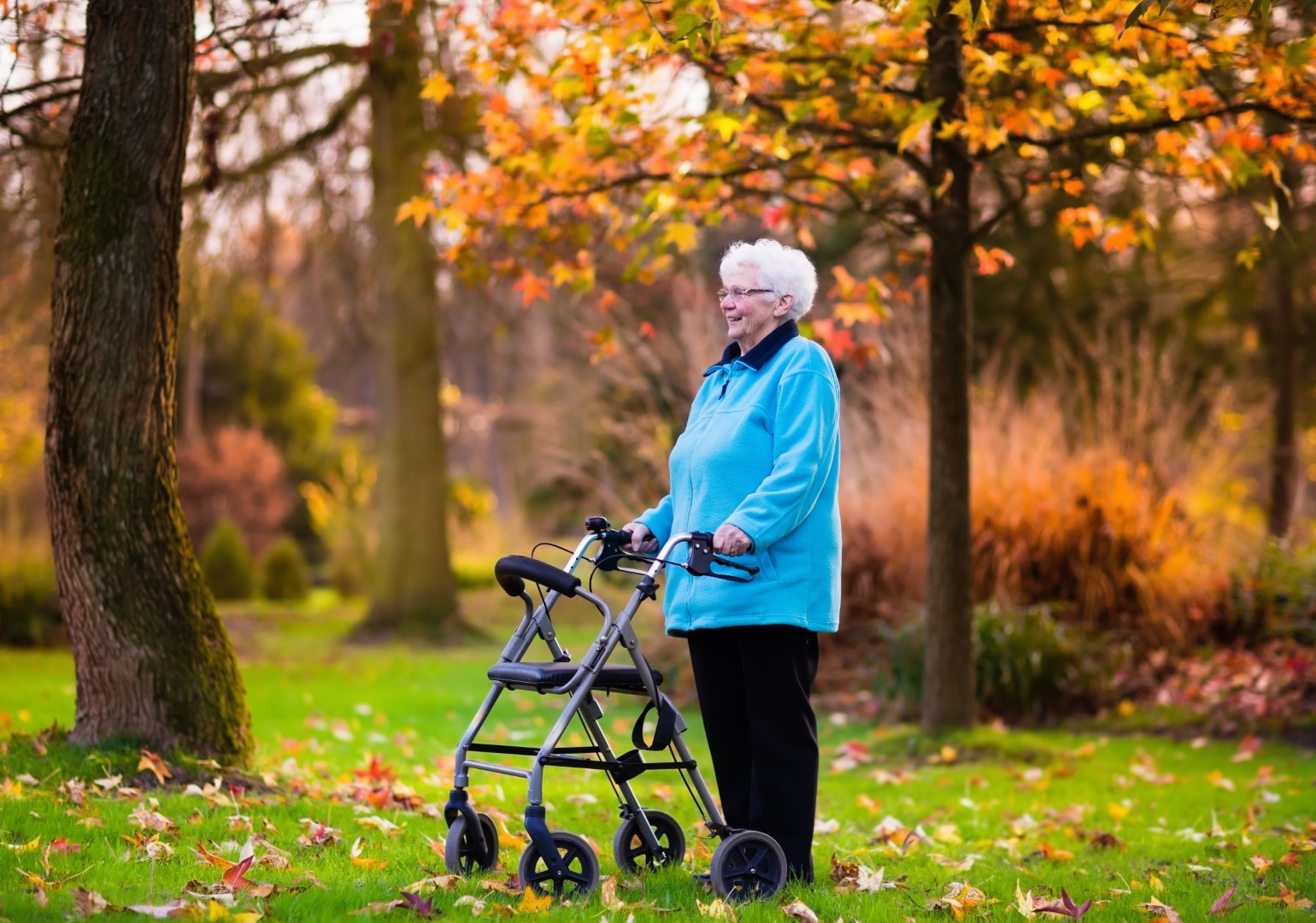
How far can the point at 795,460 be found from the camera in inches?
146

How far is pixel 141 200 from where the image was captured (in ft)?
17.2

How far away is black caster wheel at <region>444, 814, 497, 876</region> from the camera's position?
12.7ft

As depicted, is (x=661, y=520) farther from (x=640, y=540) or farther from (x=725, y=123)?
(x=725, y=123)

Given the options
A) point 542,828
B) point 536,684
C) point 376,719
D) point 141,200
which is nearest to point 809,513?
point 536,684

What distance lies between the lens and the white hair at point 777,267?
13.1 ft

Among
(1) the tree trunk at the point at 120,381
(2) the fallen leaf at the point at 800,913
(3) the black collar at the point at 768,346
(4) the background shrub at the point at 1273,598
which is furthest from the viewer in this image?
(4) the background shrub at the point at 1273,598

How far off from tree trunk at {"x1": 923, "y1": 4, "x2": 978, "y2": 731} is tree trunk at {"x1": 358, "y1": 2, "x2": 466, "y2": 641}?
24.4 feet

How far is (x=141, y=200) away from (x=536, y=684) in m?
2.82

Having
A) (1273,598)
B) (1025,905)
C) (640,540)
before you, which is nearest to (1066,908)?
(1025,905)

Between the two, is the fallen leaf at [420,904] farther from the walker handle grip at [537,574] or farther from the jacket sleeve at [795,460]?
the jacket sleeve at [795,460]

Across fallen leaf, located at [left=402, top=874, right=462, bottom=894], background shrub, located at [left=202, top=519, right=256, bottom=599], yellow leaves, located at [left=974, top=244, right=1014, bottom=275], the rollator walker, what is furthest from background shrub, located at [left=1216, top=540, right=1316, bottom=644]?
background shrub, located at [left=202, top=519, right=256, bottom=599]

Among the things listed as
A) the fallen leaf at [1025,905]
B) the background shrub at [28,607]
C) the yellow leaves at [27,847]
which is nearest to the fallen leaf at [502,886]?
the yellow leaves at [27,847]

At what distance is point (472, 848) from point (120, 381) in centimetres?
244

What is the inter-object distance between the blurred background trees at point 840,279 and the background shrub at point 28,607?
0.28ft
